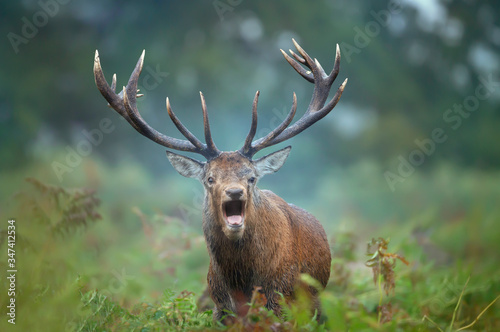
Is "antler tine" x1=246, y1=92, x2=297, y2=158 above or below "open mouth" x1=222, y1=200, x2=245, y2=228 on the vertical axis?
above

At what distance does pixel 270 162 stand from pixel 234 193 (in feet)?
2.60

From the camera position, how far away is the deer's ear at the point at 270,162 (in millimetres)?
4875

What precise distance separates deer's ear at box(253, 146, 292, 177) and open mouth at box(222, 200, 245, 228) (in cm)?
47

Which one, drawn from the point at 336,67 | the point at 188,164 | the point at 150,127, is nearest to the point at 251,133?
the point at 188,164

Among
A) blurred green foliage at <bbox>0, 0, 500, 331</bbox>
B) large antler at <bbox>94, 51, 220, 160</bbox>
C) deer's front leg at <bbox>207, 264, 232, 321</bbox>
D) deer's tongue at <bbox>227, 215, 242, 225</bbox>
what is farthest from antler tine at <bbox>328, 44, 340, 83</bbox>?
blurred green foliage at <bbox>0, 0, 500, 331</bbox>

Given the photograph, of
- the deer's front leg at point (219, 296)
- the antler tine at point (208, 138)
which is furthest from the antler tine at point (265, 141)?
the deer's front leg at point (219, 296)

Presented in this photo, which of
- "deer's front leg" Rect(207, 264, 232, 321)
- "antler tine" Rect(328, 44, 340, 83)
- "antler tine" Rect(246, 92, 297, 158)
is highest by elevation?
"antler tine" Rect(328, 44, 340, 83)

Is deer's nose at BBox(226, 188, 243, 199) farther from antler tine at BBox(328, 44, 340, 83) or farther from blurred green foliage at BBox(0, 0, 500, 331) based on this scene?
blurred green foliage at BBox(0, 0, 500, 331)

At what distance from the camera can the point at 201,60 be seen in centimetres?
1606

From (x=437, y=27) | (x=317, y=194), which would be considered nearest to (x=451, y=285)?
(x=317, y=194)

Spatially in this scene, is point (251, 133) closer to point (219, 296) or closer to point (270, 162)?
point (270, 162)

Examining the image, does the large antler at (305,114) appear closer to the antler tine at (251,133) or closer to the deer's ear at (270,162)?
the antler tine at (251,133)

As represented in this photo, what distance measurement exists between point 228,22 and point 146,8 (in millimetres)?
2664

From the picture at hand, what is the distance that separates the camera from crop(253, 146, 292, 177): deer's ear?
16.0 feet
